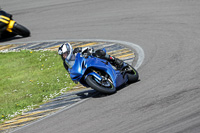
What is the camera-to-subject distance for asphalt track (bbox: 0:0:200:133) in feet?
24.6

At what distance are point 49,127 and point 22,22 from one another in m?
11.7

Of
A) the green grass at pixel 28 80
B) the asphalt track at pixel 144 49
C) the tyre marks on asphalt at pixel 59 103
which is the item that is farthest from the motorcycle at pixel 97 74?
the green grass at pixel 28 80

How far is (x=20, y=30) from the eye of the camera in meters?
16.7

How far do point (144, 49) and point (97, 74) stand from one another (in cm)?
388

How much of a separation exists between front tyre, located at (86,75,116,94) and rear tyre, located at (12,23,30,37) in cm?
847

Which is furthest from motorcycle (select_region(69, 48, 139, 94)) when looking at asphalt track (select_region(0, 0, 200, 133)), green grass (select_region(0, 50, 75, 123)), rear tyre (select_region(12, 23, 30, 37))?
rear tyre (select_region(12, 23, 30, 37))

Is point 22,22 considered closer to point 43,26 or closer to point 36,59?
point 43,26

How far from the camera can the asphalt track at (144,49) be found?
7508mm

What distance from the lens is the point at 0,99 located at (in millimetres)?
11109

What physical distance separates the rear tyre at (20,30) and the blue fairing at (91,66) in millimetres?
8092

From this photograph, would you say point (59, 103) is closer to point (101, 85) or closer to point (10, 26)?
point (101, 85)

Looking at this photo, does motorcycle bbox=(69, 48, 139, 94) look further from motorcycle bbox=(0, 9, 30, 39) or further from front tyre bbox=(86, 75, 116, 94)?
motorcycle bbox=(0, 9, 30, 39)

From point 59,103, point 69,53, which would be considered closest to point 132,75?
point 69,53

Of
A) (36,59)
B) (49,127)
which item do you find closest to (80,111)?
(49,127)
